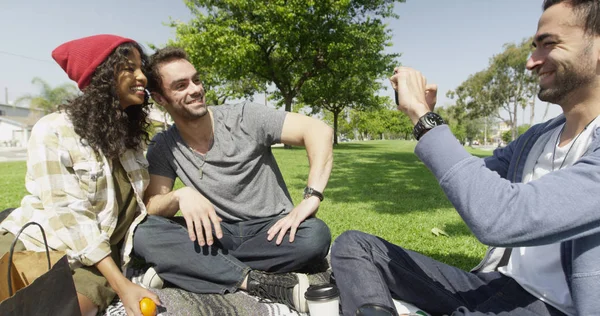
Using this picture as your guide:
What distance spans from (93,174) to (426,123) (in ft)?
6.90

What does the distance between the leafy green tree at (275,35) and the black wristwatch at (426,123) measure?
2146 centimetres

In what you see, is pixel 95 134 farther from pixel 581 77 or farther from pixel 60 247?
pixel 581 77

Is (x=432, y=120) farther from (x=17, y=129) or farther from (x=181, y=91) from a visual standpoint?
(x=17, y=129)

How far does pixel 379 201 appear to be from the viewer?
7355 mm

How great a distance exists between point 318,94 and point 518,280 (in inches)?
1112

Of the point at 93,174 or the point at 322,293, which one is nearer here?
the point at 322,293

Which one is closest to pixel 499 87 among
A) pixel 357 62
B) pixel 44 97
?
pixel 357 62

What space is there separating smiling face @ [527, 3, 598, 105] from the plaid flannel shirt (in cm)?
255

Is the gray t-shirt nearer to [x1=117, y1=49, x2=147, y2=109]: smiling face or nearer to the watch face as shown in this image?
[x1=117, y1=49, x2=147, y2=109]: smiling face

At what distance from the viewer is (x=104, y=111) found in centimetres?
262

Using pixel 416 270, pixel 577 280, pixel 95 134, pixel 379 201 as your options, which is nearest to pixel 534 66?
pixel 577 280

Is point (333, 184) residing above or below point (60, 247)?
below

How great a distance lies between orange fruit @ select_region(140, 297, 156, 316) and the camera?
2340mm

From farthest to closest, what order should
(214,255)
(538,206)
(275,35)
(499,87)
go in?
A: (499,87), (275,35), (214,255), (538,206)
